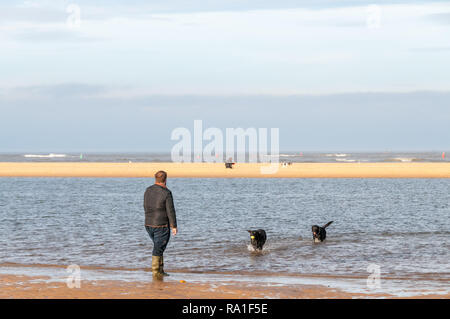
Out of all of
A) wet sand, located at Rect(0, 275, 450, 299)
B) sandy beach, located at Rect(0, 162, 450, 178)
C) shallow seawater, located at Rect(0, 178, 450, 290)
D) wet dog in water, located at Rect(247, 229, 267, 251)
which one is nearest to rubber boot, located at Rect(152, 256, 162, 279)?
wet sand, located at Rect(0, 275, 450, 299)

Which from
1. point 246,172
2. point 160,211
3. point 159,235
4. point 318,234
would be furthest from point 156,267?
point 246,172

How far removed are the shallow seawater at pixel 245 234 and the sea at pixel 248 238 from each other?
32 mm

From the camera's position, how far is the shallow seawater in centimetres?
1542

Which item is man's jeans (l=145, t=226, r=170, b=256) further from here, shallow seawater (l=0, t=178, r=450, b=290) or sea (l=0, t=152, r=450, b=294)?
shallow seawater (l=0, t=178, r=450, b=290)

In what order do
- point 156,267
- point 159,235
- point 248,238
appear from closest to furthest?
point 159,235 → point 156,267 → point 248,238

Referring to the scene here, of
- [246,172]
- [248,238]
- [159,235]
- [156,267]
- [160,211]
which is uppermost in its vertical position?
[246,172]

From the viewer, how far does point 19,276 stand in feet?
41.9

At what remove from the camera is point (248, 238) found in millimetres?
20109

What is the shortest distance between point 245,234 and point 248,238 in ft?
3.39

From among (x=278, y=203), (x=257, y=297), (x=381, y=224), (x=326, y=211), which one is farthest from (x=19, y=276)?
(x=278, y=203)

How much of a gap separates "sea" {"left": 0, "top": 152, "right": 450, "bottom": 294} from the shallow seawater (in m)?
0.03

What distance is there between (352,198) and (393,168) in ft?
118

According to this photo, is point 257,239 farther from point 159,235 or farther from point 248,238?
point 159,235

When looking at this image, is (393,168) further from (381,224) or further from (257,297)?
(257,297)
